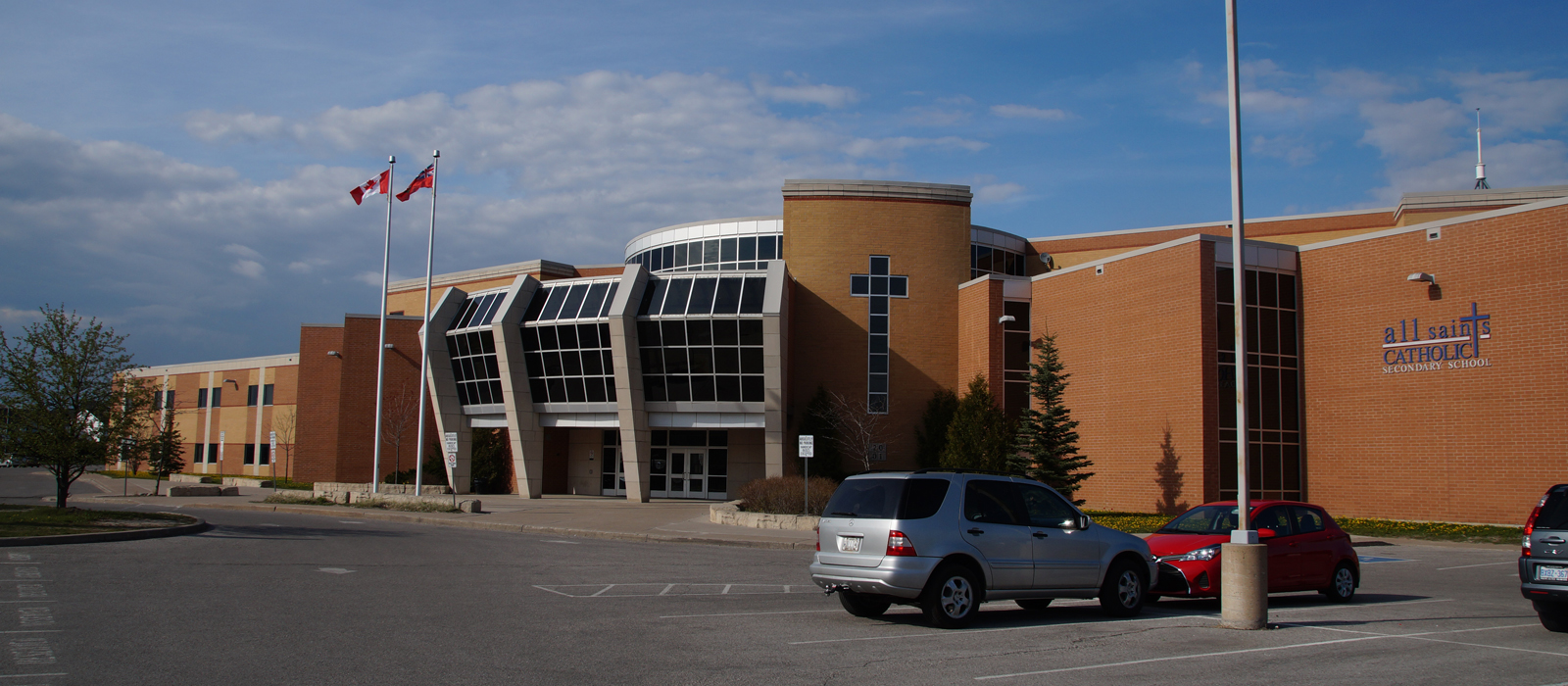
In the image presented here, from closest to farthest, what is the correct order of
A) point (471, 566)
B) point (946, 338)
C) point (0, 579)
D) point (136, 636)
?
point (136, 636), point (0, 579), point (471, 566), point (946, 338)

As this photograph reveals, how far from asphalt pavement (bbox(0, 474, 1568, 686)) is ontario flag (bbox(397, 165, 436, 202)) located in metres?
20.7

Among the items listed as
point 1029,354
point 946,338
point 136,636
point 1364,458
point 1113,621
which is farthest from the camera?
point 946,338

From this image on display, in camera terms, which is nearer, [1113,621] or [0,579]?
[1113,621]

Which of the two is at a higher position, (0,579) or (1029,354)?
(1029,354)

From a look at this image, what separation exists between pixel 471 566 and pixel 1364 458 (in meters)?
24.6

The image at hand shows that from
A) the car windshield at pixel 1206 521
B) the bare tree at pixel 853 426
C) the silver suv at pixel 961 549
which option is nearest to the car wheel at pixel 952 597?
the silver suv at pixel 961 549

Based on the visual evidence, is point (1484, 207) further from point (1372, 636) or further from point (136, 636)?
point (136, 636)

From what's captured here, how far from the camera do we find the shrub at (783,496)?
26609mm

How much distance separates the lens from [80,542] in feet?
56.1

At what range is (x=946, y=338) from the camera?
40.8m

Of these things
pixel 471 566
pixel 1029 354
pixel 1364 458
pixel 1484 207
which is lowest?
pixel 471 566

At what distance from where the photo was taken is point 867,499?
10.4 metres

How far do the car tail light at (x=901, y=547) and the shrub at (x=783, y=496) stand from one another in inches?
640

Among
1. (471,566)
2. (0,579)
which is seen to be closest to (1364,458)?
(471,566)
